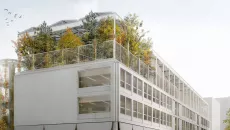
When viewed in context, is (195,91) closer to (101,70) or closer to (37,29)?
(37,29)

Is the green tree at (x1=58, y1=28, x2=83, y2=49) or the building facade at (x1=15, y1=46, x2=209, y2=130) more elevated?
the green tree at (x1=58, y1=28, x2=83, y2=49)

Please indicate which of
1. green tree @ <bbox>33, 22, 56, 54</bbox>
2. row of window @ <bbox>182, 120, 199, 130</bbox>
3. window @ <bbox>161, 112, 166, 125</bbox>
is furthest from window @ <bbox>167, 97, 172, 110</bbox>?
green tree @ <bbox>33, 22, 56, 54</bbox>

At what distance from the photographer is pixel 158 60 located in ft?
140

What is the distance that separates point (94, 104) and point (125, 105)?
9.18 feet

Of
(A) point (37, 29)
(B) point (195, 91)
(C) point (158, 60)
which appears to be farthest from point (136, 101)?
(B) point (195, 91)

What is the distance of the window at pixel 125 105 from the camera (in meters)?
29.0

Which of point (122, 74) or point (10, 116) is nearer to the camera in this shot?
point (122, 74)

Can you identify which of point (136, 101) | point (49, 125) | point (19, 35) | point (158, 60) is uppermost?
point (19, 35)

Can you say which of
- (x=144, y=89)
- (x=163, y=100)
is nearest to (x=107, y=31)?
(x=144, y=89)

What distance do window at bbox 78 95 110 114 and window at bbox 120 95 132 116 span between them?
143cm

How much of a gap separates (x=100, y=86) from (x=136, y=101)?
18.4ft

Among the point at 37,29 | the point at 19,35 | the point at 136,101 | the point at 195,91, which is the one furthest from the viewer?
the point at 195,91

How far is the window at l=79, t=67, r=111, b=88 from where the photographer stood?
28484mm

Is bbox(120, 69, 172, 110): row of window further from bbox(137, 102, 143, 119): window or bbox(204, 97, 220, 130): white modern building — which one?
bbox(204, 97, 220, 130): white modern building
